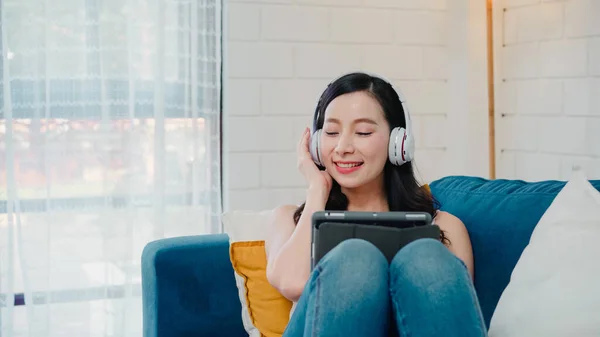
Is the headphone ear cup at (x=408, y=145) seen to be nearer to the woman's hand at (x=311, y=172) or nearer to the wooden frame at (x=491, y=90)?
the woman's hand at (x=311, y=172)

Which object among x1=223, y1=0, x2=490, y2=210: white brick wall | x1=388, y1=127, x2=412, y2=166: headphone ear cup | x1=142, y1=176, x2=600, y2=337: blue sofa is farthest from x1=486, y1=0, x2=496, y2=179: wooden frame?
x1=388, y1=127, x2=412, y2=166: headphone ear cup

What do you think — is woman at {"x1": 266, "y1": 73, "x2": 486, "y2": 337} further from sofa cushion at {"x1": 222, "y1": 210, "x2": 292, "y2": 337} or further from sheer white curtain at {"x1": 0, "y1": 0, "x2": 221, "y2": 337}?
sheer white curtain at {"x1": 0, "y1": 0, "x2": 221, "y2": 337}

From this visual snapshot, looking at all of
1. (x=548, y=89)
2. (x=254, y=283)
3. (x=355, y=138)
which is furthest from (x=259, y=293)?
(x=548, y=89)

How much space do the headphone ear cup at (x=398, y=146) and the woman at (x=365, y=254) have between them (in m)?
0.03

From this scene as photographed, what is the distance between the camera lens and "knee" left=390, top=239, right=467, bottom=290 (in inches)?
55.6

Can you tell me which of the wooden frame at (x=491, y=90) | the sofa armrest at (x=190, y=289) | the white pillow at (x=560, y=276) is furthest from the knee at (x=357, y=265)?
the wooden frame at (x=491, y=90)

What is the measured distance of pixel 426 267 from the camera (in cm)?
143

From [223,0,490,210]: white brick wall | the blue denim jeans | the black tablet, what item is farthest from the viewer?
[223,0,490,210]: white brick wall

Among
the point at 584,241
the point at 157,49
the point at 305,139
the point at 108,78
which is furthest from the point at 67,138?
the point at 584,241

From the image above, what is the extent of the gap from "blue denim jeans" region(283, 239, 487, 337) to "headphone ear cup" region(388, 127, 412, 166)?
415 mm

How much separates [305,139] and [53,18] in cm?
106

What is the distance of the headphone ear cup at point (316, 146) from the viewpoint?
6.38 ft

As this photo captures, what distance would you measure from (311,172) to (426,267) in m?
0.62

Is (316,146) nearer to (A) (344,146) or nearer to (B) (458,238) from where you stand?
(A) (344,146)
